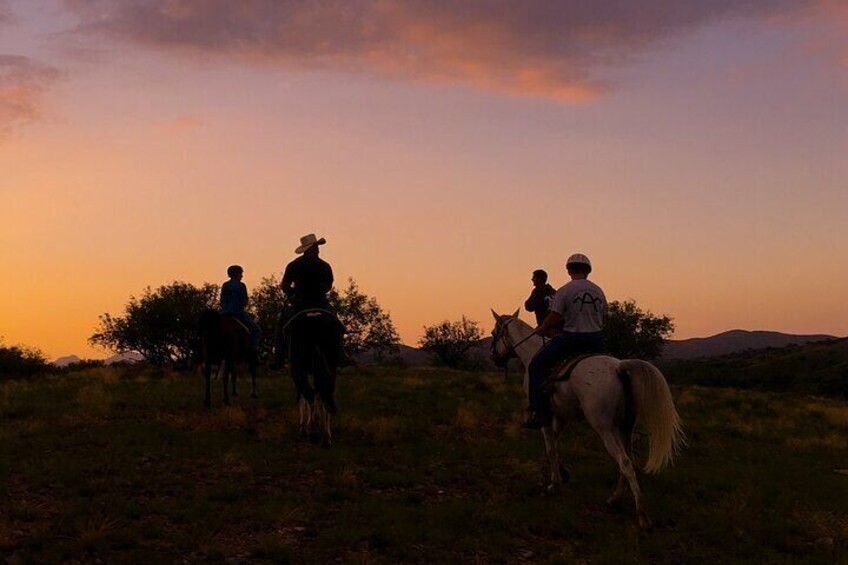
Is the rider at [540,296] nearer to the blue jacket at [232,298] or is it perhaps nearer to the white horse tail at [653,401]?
the white horse tail at [653,401]

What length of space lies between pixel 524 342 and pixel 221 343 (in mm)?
7941

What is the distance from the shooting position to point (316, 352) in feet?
38.6

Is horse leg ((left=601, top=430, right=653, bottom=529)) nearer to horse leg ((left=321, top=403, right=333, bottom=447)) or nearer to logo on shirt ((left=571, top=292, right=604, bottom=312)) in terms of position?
logo on shirt ((left=571, top=292, right=604, bottom=312))

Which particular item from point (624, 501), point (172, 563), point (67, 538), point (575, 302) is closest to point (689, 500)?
point (624, 501)

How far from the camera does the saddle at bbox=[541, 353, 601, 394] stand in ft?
29.7

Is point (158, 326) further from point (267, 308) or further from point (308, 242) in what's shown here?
point (308, 242)

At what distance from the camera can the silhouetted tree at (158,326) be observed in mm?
55625

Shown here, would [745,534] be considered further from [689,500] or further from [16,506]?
[16,506]

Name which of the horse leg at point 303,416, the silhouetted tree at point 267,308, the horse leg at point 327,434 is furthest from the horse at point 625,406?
the silhouetted tree at point 267,308

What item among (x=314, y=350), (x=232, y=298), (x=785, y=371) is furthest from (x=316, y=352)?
(x=785, y=371)

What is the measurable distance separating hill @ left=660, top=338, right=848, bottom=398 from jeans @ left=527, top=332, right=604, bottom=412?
6520 cm

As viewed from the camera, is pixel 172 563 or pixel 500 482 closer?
pixel 172 563

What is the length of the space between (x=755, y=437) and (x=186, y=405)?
14473 mm

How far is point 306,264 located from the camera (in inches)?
469
